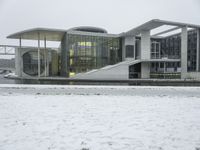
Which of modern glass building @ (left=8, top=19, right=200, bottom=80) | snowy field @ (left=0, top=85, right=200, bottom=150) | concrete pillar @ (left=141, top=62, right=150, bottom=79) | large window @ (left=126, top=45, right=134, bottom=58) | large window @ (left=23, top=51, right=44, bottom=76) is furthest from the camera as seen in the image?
large window @ (left=23, top=51, right=44, bottom=76)

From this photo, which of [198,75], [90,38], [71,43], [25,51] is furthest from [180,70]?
[25,51]

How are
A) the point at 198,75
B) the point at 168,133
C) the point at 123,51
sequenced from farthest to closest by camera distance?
the point at 123,51
the point at 198,75
the point at 168,133

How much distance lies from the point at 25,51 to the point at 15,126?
50633mm

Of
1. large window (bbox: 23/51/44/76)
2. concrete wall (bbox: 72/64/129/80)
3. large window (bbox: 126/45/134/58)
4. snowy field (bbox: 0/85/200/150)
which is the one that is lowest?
snowy field (bbox: 0/85/200/150)

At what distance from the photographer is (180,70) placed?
43.5 metres

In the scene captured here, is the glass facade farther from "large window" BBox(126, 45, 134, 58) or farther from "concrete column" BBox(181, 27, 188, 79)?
"concrete column" BBox(181, 27, 188, 79)

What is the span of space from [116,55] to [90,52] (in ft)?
25.0

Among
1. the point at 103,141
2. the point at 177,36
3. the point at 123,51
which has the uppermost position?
the point at 177,36

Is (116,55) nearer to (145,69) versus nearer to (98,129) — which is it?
(145,69)

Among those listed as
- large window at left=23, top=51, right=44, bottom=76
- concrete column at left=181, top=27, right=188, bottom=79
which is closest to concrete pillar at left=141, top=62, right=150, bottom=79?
concrete column at left=181, top=27, right=188, bottom=79

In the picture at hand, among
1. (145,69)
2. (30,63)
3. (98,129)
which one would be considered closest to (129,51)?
(145,69)

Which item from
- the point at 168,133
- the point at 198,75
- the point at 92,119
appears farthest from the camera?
the point at 198,75

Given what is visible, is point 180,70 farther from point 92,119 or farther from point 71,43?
point 92,119

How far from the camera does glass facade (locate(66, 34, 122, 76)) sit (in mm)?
46312
